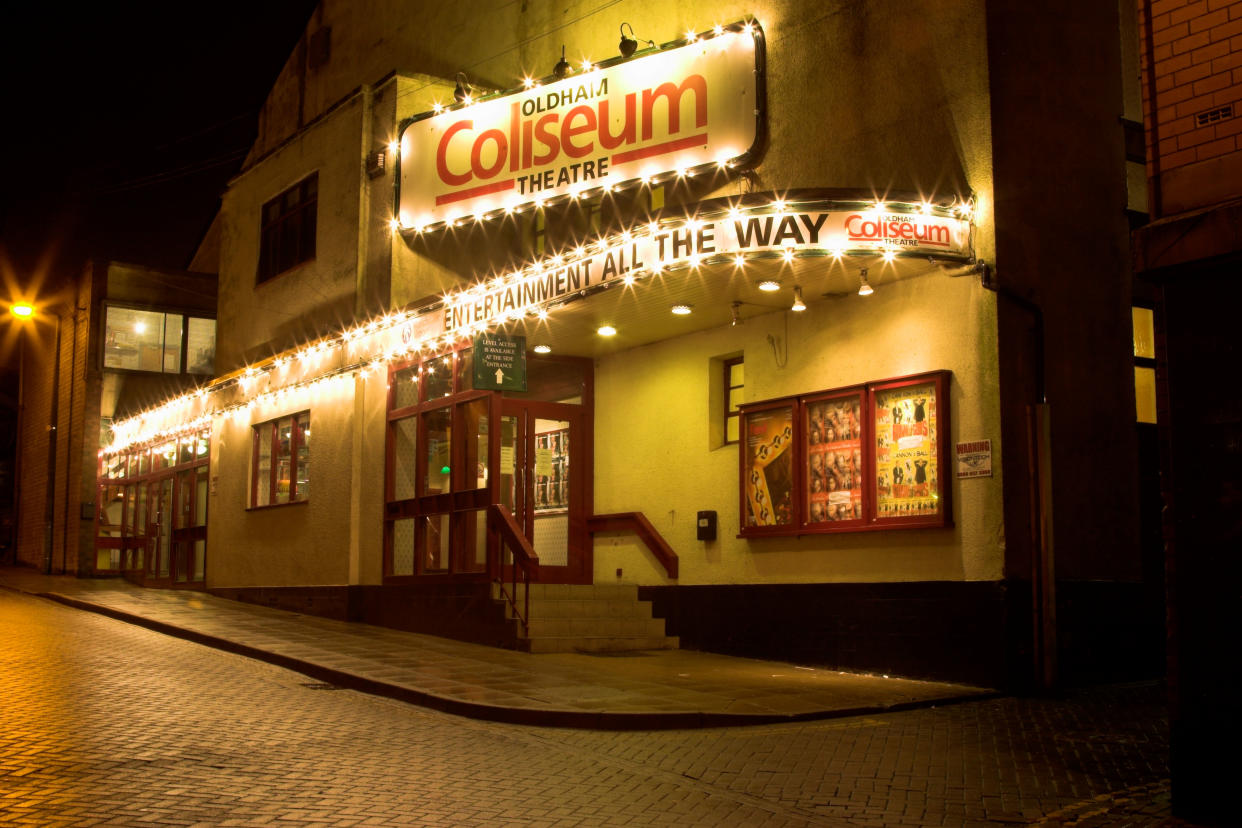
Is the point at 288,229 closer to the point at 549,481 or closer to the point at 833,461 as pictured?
the point at 549,481

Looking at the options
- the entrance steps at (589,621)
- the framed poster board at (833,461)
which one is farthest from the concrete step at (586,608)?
the framed poster board at (833,461)

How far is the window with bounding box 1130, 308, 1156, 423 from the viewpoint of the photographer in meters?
13.0

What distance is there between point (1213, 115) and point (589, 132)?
9.37 metres

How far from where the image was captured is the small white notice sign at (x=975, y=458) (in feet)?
37.8

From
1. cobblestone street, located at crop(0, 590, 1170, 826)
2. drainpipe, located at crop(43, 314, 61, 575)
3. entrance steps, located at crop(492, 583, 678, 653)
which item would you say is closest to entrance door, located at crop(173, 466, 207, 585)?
drainpipe, located at crop(43, 314, 61, 575)

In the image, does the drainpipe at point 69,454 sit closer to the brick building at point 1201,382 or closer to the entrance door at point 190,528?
the entrance door at point 190,528

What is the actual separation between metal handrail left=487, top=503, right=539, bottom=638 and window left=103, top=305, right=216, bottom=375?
14082 millimetres

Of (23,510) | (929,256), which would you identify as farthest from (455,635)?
(23,510)

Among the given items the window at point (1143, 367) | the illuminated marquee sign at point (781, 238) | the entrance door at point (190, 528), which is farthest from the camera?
the entrance door at point (190, 528)

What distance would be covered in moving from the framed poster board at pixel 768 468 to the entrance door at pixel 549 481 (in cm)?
319

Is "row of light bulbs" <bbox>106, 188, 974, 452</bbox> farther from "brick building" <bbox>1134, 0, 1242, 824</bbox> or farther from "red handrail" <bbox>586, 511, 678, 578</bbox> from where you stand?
"brick building" <bbox>1134, 0, 1242, 824</bbox>

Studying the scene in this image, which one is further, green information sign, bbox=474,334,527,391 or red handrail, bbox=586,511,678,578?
red handrail, bbox=586,511,678,578

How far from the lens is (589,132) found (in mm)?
15602

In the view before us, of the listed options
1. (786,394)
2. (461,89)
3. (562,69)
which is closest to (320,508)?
(461,89)
